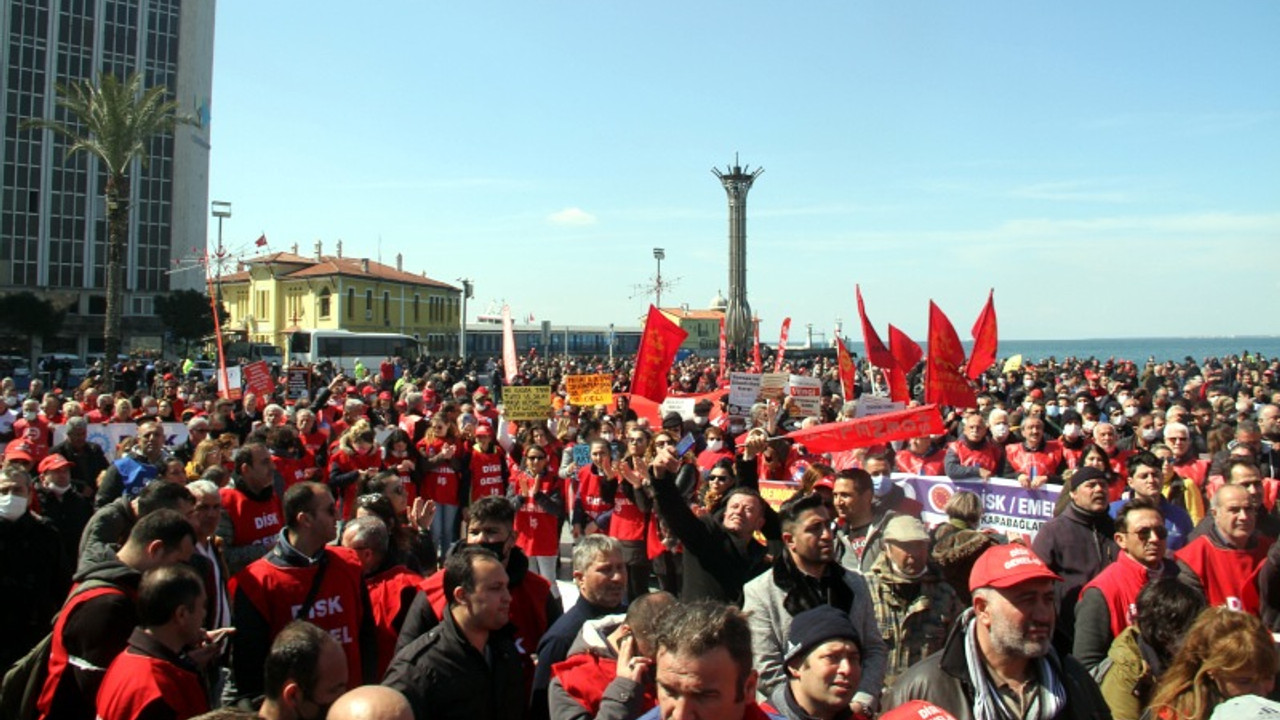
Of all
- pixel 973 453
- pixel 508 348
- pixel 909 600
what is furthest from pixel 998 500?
pixel 508 348

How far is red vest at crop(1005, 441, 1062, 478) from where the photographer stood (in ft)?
31.0

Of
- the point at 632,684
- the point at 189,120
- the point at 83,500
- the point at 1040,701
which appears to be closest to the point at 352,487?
the point at 83,500

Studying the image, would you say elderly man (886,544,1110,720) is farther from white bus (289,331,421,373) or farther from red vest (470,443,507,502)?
white bus (289,331,421,373)

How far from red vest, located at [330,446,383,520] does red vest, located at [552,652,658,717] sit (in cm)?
597

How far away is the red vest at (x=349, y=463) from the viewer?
9258 mm

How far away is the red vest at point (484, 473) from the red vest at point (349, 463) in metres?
0.89

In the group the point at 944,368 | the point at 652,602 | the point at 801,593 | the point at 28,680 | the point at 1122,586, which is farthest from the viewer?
the point at 944,368

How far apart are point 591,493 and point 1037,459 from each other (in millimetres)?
4141

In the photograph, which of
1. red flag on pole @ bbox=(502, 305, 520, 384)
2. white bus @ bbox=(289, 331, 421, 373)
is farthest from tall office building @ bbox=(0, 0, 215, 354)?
red flag on pole @ bbox=(502, 305, 520, 384)

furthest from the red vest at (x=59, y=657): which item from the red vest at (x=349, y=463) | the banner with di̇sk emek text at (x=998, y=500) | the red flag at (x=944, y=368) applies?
the red flag at (x=944, y=368)

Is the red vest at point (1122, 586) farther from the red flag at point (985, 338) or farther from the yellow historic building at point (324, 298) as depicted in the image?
the yellow historic building at point (324, 298)

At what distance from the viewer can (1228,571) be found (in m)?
5.18

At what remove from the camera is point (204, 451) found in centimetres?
790

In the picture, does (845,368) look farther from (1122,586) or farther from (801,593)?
(801,593)
